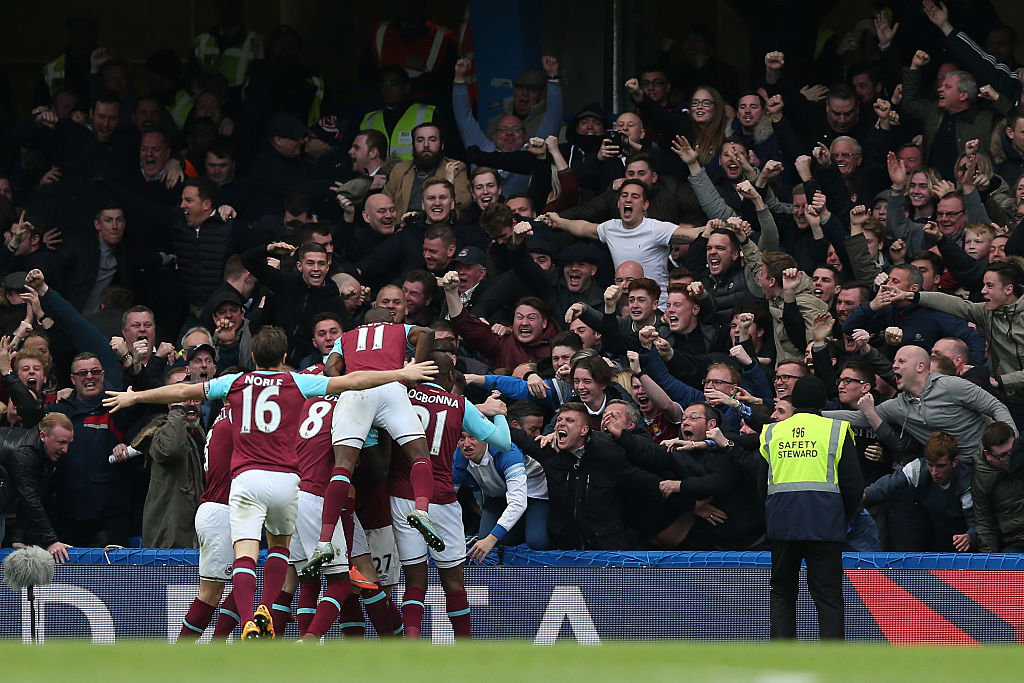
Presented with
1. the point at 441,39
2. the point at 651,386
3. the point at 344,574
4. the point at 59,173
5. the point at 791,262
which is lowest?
the point at 344,574

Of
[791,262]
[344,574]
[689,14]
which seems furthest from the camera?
[689,14]

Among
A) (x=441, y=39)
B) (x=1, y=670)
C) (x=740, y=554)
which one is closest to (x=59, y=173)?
(x=441, y=39)

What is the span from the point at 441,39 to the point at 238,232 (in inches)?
137

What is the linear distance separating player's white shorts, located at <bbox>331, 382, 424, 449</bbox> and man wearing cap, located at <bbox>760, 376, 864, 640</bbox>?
2.05 metres

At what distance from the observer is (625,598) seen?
9.91 meters

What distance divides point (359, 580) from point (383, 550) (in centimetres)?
56

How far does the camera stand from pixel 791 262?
11.2 metres

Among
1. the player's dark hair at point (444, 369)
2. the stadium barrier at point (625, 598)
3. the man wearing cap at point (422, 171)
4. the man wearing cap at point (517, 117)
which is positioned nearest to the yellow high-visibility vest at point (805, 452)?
the stadium barrier at point (625, 598)

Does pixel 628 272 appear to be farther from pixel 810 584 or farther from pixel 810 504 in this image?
pixel 810 584

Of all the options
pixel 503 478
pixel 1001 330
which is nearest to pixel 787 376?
pixel 1001 330

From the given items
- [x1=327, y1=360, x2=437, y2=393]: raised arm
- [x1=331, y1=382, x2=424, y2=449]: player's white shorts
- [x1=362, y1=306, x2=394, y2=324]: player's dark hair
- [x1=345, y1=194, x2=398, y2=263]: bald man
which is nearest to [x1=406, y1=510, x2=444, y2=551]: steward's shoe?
[x1=331, y1=382, x2=424, y2=449]: player's white shorts

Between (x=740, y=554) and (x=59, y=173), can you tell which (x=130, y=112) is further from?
(x=740, y=554)

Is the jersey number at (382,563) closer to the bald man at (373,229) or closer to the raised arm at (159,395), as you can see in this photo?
the raised arm at (159,395)

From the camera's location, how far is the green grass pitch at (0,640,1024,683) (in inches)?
183
